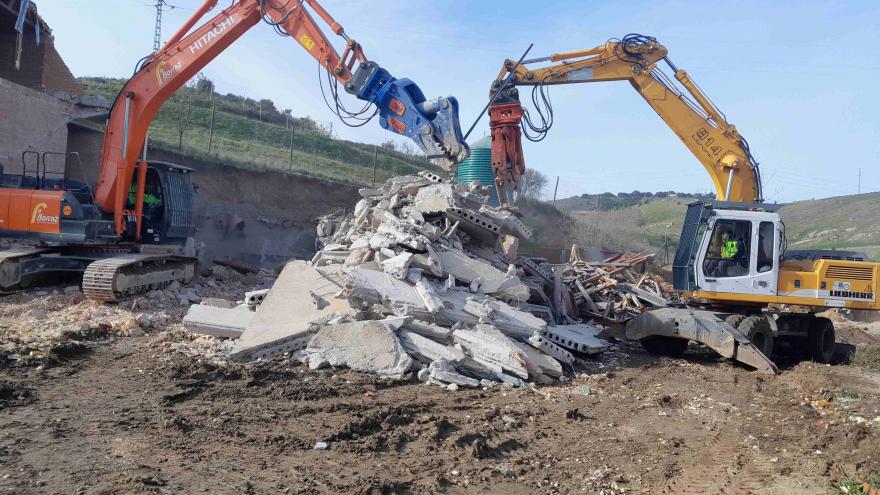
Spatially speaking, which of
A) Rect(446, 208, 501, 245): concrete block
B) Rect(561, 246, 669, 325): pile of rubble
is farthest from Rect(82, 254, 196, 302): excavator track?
Rect(561, 246, 669, 325): pile of rubble

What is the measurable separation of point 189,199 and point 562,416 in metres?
9.26

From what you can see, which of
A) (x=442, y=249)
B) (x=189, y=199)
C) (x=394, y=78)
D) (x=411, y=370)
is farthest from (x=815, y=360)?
(x=189, y=199)

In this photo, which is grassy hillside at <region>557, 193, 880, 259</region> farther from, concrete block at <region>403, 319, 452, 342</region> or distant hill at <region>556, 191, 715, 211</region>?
concrete block at <region>403, 319, 452, 342</region>

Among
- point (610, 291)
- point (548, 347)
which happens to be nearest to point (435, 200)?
point (548, 347)

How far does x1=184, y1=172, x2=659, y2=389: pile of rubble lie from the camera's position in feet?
23.9

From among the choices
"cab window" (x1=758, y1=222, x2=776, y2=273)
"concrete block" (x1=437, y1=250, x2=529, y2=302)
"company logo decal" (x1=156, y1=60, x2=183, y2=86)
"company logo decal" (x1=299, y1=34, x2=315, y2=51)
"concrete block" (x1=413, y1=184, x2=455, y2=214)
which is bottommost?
"concrete block" (x1=437, y1=250, x2=529, y2=302)

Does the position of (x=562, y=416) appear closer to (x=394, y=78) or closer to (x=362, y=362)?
(x=362, y=362)

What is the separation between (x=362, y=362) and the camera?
7.15m

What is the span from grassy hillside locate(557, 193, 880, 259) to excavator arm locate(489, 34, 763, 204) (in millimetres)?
13065

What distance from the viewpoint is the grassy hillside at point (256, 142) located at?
78.8ft

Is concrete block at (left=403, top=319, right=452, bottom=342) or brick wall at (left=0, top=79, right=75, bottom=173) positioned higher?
brick wall at (left=0, top=79, right=75, bottom=173)

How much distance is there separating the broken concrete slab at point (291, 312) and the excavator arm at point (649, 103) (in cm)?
533

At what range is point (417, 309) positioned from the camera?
25.6 feet

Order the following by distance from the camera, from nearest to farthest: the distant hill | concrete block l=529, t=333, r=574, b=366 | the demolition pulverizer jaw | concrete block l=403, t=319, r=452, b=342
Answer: concrete block l=403, t=319, r=452, b=342 → concrete block l=529, t=333, r=574, b=366 → the demolition pulverizer jaw → the distant hill
